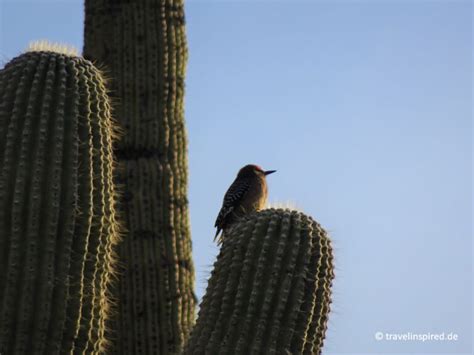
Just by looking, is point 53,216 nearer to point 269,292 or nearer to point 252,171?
point 269,292

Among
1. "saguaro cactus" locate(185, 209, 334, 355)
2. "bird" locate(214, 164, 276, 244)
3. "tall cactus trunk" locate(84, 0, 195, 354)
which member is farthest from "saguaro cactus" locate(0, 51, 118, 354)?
"tall cactus trunk" locate(84, 0, 195, 354)

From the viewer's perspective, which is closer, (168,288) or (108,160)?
(108,160)

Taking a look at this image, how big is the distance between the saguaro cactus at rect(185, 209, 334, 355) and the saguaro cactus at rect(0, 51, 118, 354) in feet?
2.07

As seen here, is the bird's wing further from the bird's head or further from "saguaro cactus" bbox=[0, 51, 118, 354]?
"saguaro cactus" bbox=[0, 51, 118, 354]

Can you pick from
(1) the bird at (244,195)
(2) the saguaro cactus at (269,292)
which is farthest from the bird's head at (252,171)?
(2) the saguaro cactus at (269,292)

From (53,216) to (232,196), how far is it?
19.1 feet

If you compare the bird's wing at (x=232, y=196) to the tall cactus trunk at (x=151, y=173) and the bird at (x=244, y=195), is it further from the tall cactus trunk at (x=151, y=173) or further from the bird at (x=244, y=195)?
the tall cactus trunk at (x=151, y=173)

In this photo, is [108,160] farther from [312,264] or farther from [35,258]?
[312,264]

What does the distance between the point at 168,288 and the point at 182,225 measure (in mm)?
666

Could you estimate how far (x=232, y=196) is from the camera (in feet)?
41.1

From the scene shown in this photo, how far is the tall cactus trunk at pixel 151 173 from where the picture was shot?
12.8 m

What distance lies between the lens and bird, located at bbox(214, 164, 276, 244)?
1223 cm

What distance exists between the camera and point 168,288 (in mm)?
12922

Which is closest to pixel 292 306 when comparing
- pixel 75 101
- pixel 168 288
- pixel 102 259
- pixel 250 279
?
pixel 250 279
